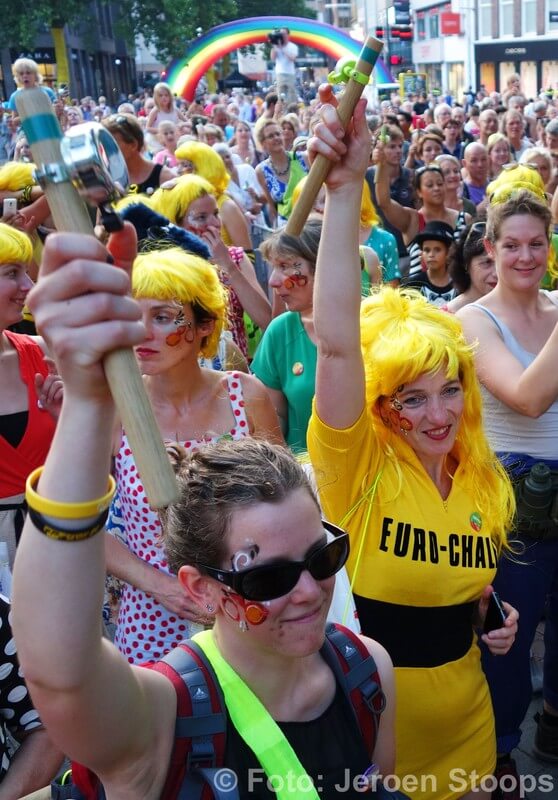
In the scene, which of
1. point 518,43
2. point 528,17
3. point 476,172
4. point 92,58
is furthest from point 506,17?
point 476,172

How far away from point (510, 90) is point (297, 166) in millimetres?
9393

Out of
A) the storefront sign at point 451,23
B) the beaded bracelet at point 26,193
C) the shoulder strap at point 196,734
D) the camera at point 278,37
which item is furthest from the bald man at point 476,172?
the storefront sign at point 451,23

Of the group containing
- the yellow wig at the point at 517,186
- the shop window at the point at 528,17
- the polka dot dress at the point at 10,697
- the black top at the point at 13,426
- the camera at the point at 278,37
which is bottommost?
the polka dot dress at the point at 10,697

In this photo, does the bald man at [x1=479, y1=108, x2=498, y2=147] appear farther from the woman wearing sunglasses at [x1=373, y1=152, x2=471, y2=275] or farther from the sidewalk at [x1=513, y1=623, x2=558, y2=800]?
the sidewalk at [x1=513, y1=623, x2=558, y2=800]

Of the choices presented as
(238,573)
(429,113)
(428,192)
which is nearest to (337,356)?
(238,573)

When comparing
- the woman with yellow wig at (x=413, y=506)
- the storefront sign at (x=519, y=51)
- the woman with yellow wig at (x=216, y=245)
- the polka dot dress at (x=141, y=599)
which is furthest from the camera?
the storefront sign at (x=519, y=51)

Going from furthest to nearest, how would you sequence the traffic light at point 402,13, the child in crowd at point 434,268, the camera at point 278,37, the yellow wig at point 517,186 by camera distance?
the traffic light at point 402,13 < the camera at point 278,37 < the child in crowd at point 434,268 < the yellow wig at point 517,186

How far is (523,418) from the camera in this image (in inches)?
120

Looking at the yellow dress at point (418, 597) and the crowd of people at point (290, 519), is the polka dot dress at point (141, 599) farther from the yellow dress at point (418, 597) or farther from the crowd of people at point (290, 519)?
the yellow dress at point (418, 597)

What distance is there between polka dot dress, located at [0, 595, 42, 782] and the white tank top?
1614 mm

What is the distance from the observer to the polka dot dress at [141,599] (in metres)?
2.63

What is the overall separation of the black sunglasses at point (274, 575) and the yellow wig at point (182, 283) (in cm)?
141

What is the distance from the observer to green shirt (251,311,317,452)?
3.57 m

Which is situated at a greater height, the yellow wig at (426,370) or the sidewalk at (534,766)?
the yellow wig at (426,370)
